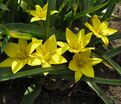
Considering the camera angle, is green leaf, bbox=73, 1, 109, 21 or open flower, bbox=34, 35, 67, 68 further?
green leaf, bbox=73, 1, 109, 21

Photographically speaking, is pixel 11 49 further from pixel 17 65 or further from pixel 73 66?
pixel 73 66

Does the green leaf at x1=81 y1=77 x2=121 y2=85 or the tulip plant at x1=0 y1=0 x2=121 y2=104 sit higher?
the tulip plant at x1=0 y1=0 x2=121 y2=104

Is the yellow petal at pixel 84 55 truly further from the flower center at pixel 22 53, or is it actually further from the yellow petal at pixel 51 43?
the flower center at pixel 22 53

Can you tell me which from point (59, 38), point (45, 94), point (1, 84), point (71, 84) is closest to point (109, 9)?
point (59, 38)

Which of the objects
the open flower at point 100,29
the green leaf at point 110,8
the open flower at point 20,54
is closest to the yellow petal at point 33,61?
the open flower at point 20,54

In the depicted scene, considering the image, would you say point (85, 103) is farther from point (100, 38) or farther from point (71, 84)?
point (100, 38)

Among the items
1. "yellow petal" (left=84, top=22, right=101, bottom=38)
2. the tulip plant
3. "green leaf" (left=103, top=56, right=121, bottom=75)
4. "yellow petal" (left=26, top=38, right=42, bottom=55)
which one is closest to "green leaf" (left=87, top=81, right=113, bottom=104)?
the tulip plant

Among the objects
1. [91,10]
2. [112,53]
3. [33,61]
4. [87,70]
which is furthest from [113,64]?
[33,61]

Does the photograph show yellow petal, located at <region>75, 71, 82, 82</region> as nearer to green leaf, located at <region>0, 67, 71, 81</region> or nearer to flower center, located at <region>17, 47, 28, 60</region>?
green leaf, located at <region>0, 67, 71, 81</region>

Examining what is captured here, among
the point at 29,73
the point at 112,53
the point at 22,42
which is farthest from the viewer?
the point at 112,53
